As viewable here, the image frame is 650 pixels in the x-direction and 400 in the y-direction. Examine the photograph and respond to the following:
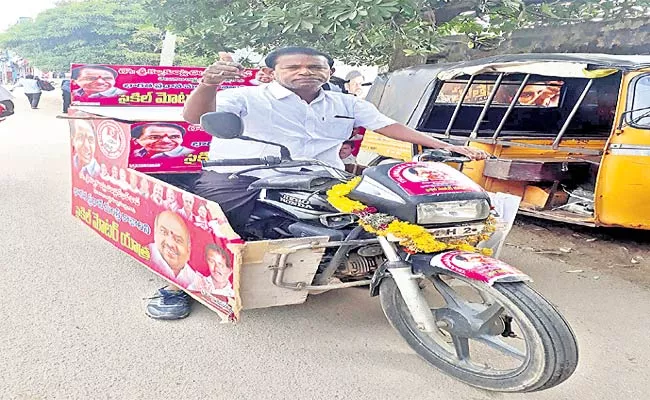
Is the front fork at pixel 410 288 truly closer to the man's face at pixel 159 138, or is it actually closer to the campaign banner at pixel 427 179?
the campaign banner at pixel 427 179

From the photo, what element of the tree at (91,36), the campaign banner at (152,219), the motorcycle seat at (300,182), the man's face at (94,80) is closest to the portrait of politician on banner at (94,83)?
the man's face at (94,80)

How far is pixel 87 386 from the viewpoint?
Answer: 263 centimetres

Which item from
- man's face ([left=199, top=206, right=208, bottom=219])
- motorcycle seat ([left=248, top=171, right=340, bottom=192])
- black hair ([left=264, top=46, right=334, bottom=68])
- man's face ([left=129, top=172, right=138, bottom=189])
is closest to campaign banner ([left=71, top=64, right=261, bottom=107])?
black hair ([left=264, top=46, right=334, bottom=68])

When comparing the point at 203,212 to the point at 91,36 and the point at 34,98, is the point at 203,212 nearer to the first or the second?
the point at 34,98

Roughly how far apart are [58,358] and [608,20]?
31.6 feet

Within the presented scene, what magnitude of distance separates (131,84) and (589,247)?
4.22 m

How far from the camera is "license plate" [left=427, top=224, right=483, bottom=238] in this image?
2.64m

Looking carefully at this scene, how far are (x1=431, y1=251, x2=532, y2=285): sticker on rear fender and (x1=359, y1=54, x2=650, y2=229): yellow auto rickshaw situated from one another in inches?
120

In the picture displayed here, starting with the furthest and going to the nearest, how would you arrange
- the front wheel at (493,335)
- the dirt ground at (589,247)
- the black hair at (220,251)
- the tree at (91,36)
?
the tree at (91,36), the dirt ground at (589,247), the black hair at (220,251), the front wheel at (493,335)

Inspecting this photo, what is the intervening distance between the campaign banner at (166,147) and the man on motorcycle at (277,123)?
1.70 ft

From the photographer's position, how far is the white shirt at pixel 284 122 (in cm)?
343

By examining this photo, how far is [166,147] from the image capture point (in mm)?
4086

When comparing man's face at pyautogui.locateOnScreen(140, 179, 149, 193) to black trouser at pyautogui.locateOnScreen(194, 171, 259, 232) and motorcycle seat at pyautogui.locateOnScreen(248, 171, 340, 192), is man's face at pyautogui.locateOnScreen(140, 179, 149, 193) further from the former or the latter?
motorcycle seat at pyautogui.locateOnScreen(248, 171, 340, 192)

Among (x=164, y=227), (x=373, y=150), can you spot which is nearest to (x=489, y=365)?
(x=164, y=227)
